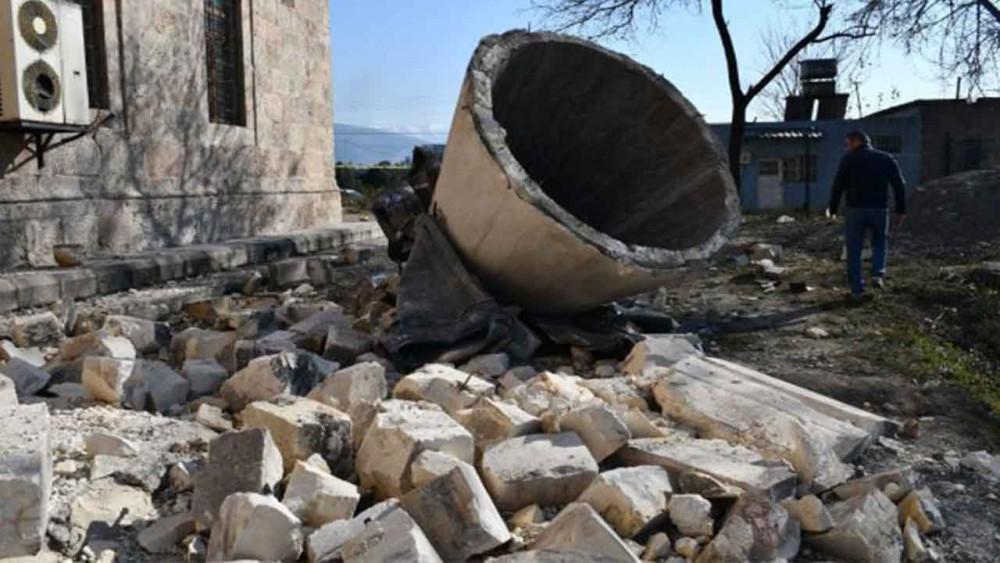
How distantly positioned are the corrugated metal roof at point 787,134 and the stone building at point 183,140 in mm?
14444

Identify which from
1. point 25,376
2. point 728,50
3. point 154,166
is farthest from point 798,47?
point 25,376

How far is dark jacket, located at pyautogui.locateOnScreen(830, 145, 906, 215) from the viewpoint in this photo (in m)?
6.70

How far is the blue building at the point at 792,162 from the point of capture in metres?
22.5

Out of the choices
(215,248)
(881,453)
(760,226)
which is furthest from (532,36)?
(760,226)

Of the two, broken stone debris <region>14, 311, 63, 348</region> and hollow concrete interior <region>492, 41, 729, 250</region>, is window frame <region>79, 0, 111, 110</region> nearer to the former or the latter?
broken stone debris <region>14, 311, 63, 348</region>

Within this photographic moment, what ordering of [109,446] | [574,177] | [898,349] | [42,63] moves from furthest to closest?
[42,63]
[574,177]
[898,349]
[109,446]

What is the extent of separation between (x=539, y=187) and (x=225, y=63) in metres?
6.60

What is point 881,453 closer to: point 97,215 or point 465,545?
point 465,545

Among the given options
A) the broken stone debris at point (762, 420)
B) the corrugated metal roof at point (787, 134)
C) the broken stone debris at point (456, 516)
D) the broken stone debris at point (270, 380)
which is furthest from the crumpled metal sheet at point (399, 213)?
the corrugated metal roof at point (787, 134)

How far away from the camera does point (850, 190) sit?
22.4 feet

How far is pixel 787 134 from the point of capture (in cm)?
2250

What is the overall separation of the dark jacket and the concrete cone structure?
245 cm

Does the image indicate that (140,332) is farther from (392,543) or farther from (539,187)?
(392,543)

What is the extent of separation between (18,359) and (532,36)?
10.0ft
